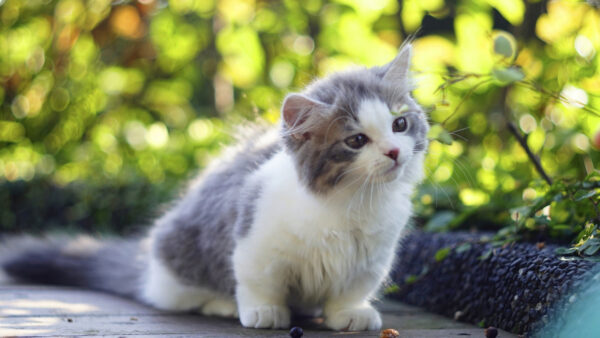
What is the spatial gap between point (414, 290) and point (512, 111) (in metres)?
1.63

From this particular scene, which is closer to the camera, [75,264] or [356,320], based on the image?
[356,320]

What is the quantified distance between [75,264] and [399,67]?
69.7 inches

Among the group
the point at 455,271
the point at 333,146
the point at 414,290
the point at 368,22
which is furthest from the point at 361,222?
the point at 368,22

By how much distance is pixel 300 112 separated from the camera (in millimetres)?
1772

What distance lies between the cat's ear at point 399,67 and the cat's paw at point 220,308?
995 millimetres

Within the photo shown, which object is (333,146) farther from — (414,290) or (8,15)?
(8,15)

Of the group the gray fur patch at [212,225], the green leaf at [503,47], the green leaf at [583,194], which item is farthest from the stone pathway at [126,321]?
the green leaf at [503,47]

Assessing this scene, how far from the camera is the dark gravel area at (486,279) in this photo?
1560 mm

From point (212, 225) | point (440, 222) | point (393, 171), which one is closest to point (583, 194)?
point (393, 171)

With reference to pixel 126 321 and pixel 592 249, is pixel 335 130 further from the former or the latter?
pixel 126 321

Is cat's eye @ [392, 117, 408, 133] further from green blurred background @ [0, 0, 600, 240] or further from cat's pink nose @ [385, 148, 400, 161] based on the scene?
green blurred background @ [0, 0, 600, 240]

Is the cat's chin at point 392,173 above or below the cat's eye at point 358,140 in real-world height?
below

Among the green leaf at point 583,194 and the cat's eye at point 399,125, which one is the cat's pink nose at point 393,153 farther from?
the green leaf at point 583,194

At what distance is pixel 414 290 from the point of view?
2.48 meters
